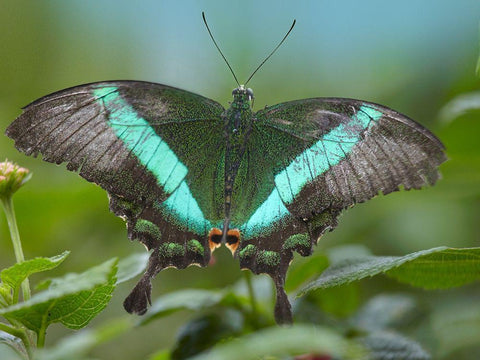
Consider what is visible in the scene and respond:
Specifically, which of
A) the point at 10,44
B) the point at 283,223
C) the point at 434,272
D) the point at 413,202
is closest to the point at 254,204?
the point at 283,223

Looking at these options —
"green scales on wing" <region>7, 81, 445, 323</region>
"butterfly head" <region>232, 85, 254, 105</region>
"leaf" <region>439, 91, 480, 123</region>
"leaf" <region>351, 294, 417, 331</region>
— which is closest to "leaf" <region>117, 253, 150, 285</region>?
"green scales on wing" <region>7, 81, 445, 323</region>

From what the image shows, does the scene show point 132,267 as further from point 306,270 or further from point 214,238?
point 306,270

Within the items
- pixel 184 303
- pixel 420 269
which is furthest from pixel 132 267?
pixel 420 269

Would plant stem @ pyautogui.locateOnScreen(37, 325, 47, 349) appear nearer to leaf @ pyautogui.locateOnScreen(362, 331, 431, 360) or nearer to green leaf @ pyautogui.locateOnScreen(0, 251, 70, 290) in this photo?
green leaf @ pyautogui.locateOnScreen(0, 251, 70, 290)

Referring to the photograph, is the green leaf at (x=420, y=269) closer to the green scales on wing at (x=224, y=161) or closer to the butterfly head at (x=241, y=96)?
the green scales on wing at (x=224, y=161)

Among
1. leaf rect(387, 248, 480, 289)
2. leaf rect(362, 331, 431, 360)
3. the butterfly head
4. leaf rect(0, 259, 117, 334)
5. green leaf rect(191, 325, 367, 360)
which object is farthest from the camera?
the butterfly head

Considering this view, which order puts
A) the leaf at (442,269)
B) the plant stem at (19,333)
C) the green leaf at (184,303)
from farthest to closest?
the green leaf at (184,303)
the leaf at (442,269)
the plant stem at (19,333)

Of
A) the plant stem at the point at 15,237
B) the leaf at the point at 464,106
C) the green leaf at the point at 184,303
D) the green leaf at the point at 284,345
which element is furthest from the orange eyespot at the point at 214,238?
the green leaf at the point at 284,345

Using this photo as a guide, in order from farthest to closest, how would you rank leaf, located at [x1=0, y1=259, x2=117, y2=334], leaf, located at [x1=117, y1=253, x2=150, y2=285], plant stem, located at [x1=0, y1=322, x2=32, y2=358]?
leaf, located at [x1=117, y1=253, x2=150, y2=285]
plant stem, located at [x1=0, y1=322, x2=32, y2=358]
leaf, located at [x1=0, y1=259, x2=117, y2=334]
